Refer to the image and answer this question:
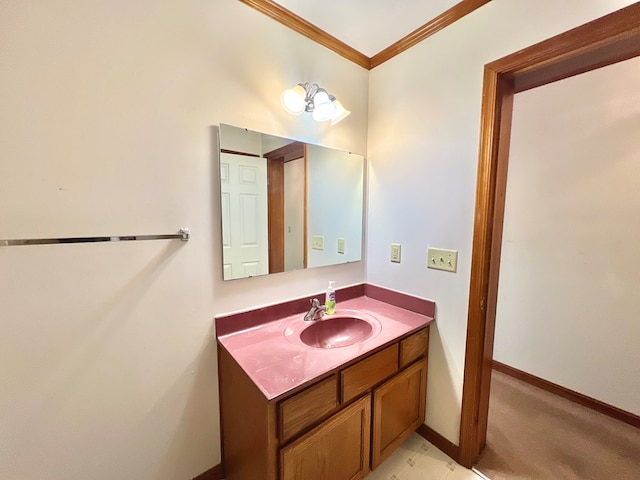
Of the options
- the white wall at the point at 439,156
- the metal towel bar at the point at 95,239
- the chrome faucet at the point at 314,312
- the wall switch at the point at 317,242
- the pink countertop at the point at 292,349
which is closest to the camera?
the metal towel bar at the point at 95,239

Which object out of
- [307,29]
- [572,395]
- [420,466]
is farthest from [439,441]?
[307,29]

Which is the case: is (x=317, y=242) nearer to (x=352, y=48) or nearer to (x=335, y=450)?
(x=335, y=450)

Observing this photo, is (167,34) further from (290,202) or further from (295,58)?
(290,202)

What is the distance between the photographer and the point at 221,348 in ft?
4.05

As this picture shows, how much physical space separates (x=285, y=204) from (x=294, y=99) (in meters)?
0.55

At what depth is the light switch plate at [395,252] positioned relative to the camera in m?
1.67

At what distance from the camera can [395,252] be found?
1686 mm

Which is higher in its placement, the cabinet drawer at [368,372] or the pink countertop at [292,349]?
the pink countertop at [292,349]

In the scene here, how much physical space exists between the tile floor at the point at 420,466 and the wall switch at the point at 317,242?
4.12 ft

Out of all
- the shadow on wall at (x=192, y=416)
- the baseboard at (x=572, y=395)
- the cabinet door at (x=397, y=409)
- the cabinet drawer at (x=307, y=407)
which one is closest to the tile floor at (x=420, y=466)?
the cabinet door at (x=397, y=409)

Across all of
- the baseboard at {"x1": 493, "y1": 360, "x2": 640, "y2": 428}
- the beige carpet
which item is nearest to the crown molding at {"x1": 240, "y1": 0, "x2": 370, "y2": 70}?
the beige carpet

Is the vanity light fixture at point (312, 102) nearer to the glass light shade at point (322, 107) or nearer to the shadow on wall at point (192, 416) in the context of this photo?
the glass light shade at point (322, 107)

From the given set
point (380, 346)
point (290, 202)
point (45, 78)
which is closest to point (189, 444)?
point (380, 346)

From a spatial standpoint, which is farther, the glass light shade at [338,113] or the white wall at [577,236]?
the white wall at [577,236]
